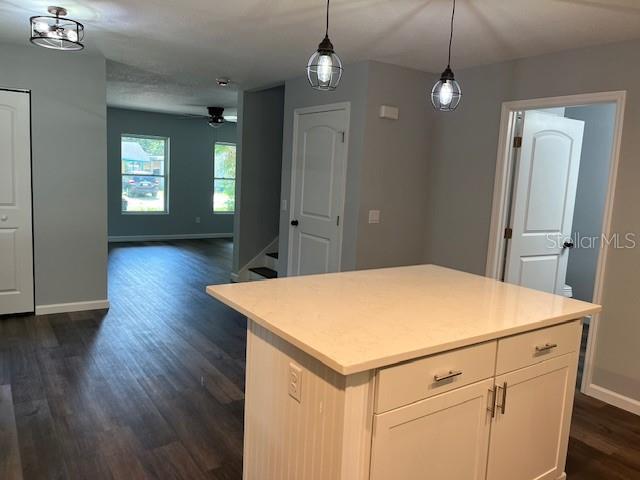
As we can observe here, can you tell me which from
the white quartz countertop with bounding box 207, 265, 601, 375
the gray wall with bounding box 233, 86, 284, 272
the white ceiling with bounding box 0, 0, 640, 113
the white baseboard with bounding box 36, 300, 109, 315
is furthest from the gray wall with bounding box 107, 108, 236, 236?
the white quartz countertop with bounding box 207, 265, 601, 375

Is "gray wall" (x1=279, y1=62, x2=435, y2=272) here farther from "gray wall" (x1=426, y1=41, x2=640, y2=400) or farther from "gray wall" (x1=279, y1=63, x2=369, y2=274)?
"gray wall" (x1=426, y1=41, x2=640, y2=400)

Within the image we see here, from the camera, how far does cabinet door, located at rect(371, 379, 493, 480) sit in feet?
→ 5.06

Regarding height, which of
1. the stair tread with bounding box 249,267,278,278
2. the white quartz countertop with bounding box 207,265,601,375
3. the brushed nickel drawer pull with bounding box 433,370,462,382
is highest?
the white quartz countertop with bounding box 207,265,601,375

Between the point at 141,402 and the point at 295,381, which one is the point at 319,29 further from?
the point at 141,402

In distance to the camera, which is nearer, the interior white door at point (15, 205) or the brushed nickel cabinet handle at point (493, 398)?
the brushed nickel cabinet handle at point (493, 398)

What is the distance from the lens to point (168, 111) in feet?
29.4

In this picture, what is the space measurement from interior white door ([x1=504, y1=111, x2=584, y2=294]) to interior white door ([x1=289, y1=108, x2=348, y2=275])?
58.4 inches

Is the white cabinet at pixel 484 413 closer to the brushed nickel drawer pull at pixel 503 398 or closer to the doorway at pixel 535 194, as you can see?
the brushed nickel drawer pull at pixel 503 398

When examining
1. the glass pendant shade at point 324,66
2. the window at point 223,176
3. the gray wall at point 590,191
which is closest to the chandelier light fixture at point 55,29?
the glass pendant shade at point 324,66

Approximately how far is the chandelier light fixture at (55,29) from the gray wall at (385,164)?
7.02ft

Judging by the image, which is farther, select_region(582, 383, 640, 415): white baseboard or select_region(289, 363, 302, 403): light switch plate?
select_region(582, 383, 640, 415): white baseboard

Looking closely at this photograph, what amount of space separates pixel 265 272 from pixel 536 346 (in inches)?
171

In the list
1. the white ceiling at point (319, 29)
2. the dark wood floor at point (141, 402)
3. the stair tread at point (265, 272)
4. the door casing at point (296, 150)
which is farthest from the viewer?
the stair tread at point (265, 272)

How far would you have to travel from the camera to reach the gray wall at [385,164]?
13.8ft
